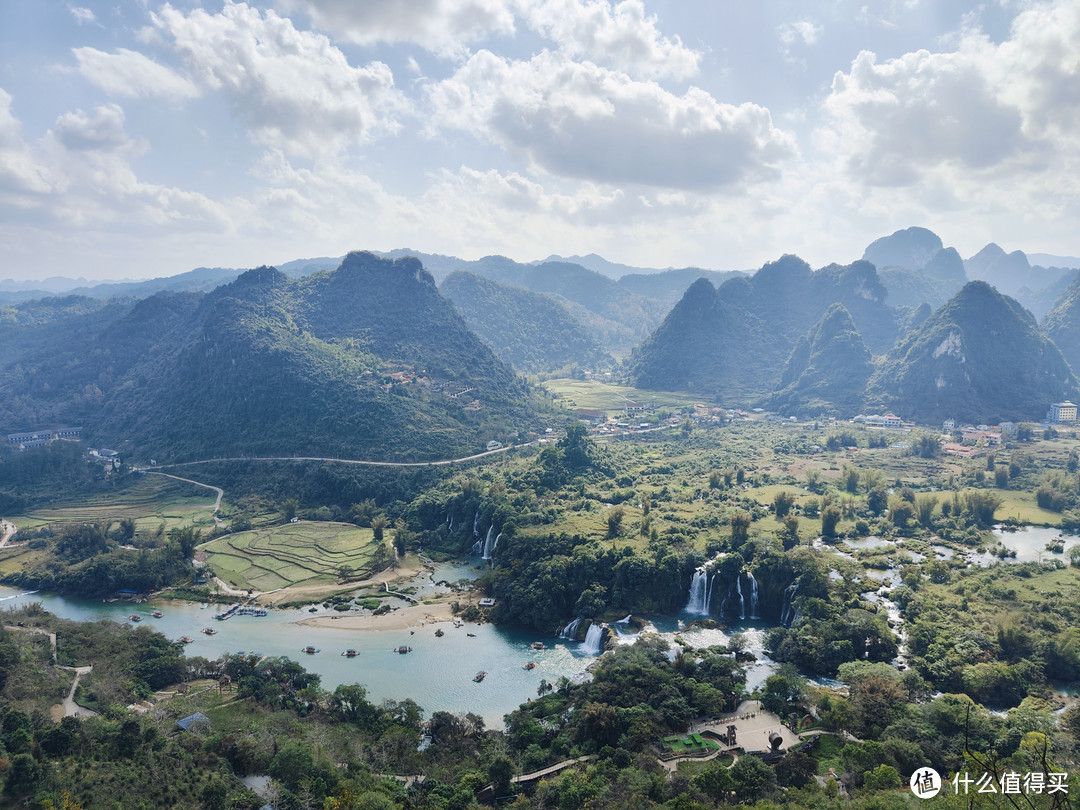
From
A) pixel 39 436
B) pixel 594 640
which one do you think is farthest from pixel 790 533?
pixel 39 436

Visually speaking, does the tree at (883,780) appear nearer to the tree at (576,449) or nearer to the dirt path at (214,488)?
the tree at (576,449)

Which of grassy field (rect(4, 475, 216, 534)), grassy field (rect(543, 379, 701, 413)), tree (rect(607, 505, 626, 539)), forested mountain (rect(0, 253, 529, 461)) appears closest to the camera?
tree (rect(607, 505, 626, 539))

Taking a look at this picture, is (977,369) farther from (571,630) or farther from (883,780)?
(883,780)

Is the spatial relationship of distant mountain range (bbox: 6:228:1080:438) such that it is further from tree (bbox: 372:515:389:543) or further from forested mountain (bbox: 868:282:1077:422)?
tree (bbox: 372:515:389:543)

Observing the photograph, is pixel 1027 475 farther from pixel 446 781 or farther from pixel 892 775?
pixel 446 781

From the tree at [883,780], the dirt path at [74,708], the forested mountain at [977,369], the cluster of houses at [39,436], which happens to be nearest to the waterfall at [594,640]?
Result: the tree at [883,780]

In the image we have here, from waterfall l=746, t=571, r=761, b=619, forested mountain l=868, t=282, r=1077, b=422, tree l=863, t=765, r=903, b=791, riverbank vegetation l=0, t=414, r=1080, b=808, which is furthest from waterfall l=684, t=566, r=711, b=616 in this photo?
forested mountain l=868, t=282, r=1077, b=422
